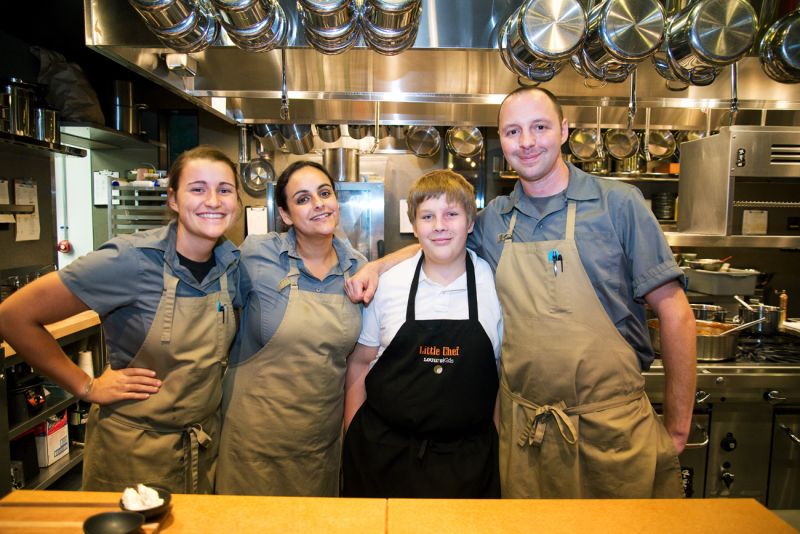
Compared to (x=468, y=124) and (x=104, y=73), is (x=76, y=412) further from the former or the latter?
(x=468, y=124)

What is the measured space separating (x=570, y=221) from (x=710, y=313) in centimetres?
173

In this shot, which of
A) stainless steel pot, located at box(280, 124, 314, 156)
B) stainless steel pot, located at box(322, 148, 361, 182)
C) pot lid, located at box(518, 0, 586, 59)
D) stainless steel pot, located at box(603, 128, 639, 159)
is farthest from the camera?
stainless steel pot, located at box(322, 148, 361, 182)

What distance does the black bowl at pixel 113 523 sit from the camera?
3.61 ft

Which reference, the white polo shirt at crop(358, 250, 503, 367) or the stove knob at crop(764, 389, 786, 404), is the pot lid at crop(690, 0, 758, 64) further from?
the stove knob at crop(764, 389, 786, 404)

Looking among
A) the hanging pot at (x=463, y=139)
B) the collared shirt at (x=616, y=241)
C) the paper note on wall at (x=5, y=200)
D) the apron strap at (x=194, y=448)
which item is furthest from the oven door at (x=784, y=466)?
the paper note on wall at (x=5, y=200)

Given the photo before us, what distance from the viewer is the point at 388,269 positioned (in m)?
2.04

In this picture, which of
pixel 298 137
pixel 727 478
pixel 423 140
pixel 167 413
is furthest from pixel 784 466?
pixel 298 137

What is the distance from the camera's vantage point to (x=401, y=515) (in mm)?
1248

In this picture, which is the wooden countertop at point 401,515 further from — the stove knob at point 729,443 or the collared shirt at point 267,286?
the stove knob at point 729,443

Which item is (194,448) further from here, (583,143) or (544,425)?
(583,143)

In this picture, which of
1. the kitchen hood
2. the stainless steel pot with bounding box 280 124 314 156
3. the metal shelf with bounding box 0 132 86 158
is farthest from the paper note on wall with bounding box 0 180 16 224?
the stainless steel pot with bounding box 280 124 314 156

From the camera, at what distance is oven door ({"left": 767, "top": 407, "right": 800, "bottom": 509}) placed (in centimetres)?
270

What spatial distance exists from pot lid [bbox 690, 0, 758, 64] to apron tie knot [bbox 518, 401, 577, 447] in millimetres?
1589

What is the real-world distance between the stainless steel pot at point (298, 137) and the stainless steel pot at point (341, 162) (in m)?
0.25
